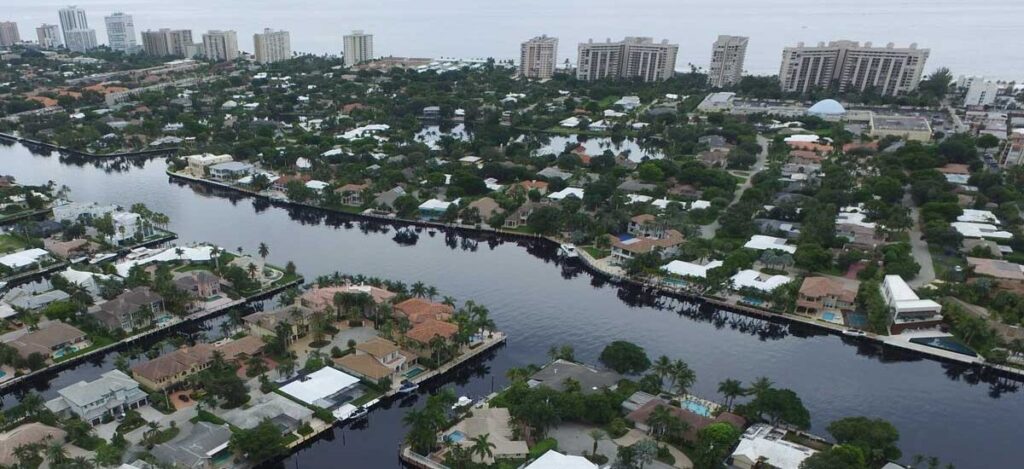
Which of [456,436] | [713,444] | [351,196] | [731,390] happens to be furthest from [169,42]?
[713,444]

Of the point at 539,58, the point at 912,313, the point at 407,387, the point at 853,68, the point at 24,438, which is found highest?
the point at 853,68

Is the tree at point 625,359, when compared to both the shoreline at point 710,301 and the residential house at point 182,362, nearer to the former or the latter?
the shoreline at point 710,301

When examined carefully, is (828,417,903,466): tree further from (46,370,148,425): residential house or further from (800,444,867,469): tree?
(46,370,148,425): residential house

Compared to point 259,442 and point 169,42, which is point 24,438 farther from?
point 169,42

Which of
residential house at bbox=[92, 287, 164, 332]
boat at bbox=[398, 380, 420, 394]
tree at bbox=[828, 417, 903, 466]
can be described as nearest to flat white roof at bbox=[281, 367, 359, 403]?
boat at bbox=[398, 380, 420, 394]

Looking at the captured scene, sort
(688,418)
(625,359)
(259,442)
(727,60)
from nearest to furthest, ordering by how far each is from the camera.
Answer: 1. (259,442)
2. (688,418)
3. (625,359)
4. (727,60)
